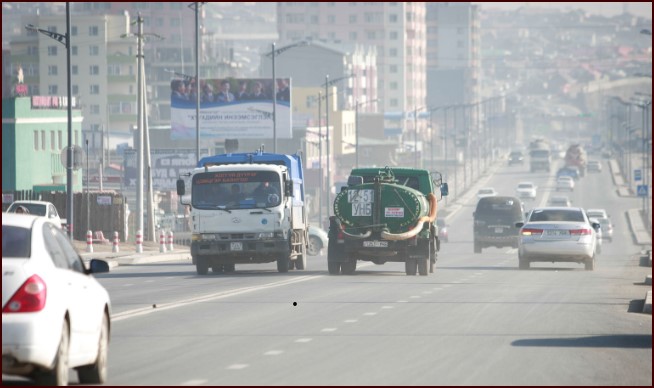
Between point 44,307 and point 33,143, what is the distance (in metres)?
76.7

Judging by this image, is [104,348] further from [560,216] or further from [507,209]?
[507,209]

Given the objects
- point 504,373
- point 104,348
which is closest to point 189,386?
point 104,348

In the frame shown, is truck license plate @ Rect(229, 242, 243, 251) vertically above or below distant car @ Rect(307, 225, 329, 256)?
above

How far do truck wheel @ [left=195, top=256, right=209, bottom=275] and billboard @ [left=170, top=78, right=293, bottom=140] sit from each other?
63354 mm

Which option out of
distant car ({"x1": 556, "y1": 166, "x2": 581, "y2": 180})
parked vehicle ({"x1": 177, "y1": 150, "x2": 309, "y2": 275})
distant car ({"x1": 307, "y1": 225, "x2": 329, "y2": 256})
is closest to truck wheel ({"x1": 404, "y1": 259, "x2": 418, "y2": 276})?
parked vehicle ({"x1": 177, "y1": 150, "x2": 309, "y2": 275})

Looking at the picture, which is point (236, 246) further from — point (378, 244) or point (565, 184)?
point (565, 184)

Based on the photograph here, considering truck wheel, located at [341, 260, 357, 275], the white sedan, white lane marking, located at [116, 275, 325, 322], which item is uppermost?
the white sedan

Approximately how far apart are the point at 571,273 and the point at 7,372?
87.5 feet

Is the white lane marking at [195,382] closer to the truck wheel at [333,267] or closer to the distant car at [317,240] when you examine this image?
the truck wheel at [333,267]

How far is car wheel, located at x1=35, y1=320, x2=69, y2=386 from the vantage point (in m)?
12.6

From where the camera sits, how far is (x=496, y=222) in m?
60.4

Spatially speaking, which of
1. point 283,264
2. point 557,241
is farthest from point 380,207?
point 557,241

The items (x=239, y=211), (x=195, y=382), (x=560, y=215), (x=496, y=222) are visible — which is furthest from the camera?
(x=496, y=222)

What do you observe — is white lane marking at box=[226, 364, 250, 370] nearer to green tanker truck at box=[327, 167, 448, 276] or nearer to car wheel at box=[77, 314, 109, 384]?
car wheel at box=[77, 314, 109, 384]
